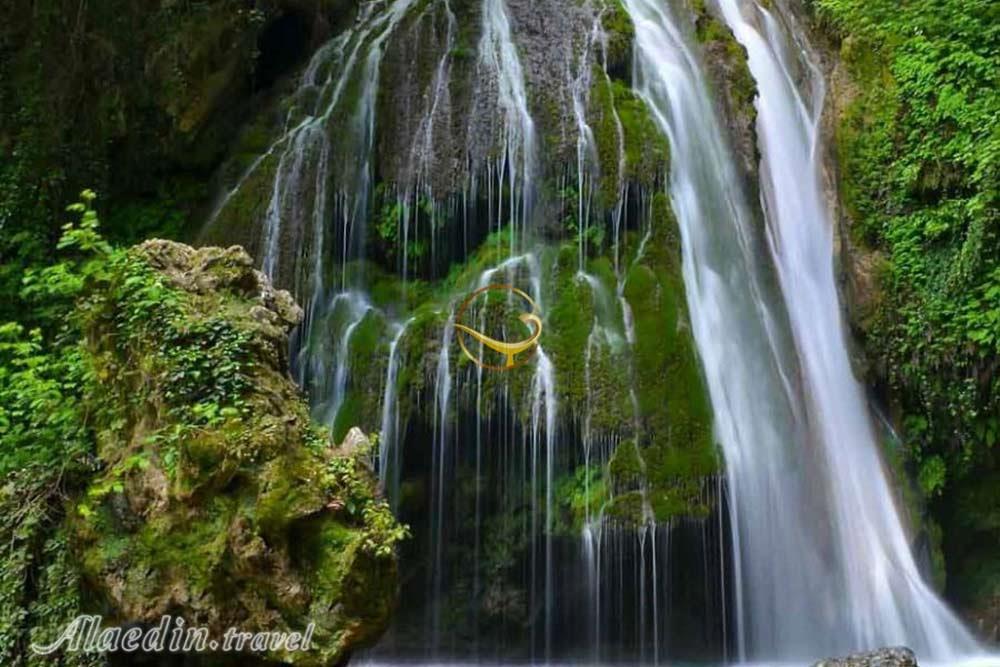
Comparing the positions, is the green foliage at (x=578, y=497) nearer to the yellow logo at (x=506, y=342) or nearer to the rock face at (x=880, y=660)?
the yellow logo at (x=506, y=342)

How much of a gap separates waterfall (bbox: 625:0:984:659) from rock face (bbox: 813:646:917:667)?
242 centimetres

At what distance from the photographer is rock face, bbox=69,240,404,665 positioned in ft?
16.9

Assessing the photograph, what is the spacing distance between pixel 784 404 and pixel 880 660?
3917 millimetres

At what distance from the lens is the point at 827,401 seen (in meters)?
10.5

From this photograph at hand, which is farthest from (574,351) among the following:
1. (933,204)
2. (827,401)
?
(933,204)

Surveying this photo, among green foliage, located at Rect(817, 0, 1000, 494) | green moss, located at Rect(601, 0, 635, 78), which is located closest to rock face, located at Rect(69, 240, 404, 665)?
green moss, located at Rect(601, 0, 635, 78)

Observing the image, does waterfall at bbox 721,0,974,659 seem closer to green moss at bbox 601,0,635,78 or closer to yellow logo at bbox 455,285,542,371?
green moss at bbox 601,0,635,78

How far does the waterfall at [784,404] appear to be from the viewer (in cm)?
889

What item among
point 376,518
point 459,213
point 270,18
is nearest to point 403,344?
point 459,213

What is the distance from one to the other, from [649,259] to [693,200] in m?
1.23

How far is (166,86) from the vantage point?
11.4 meters

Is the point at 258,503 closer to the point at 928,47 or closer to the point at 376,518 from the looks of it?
the point at 376,518

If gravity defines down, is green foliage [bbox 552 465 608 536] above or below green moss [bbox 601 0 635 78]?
below

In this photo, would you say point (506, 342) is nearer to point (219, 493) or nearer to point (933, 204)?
point (219, 493)
